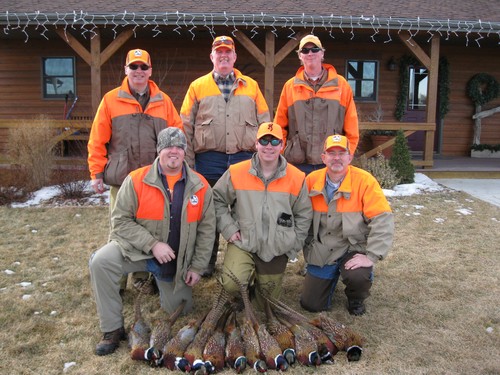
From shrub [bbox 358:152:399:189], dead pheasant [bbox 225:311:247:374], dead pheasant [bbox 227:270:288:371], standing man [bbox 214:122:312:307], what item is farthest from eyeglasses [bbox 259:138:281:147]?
shrub [bbox 358:152:399:189]

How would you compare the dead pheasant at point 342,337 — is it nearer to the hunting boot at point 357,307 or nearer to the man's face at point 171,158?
the hunting boot at point 357,307

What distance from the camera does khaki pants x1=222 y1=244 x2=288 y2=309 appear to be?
3.68 meters

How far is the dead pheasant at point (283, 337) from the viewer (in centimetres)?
311

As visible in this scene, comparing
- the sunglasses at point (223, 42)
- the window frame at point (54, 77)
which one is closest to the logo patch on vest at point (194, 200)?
the sunglasses at point (223, 42)

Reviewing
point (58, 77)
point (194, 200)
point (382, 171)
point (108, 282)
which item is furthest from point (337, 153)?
point (58, 77)

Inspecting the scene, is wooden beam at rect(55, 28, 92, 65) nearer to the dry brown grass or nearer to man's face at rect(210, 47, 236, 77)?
the dry brown grass

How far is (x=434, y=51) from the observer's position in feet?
32.4

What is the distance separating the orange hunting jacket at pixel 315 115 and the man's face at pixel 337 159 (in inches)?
20.7

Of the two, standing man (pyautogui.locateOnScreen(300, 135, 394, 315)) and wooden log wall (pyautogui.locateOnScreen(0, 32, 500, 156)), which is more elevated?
wooden log wall (pyautogui.locateOnScreen(0, 32, 500, 156))

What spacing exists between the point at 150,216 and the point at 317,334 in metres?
1.41

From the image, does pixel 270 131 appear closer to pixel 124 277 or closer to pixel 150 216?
pixel 150 216

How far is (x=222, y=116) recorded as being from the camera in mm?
4242

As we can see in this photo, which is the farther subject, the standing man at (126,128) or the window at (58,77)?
the window at (58,77)

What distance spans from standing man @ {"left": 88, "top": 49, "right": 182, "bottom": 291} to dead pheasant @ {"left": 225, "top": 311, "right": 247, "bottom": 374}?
1.29 meters
